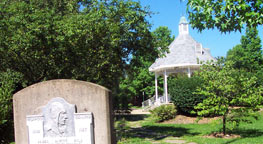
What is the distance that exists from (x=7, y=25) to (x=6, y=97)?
8.93ft

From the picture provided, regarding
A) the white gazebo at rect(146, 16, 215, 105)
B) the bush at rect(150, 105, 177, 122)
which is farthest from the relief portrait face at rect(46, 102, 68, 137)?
the white gazebo at rect(146, 16, 215, 105)

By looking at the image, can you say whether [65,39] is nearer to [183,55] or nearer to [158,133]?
[158,133]

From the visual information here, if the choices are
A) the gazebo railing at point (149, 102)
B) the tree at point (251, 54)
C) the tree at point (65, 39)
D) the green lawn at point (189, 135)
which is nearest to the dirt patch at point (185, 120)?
the green lawn at point (189, 135)

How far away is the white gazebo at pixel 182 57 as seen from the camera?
2305cm

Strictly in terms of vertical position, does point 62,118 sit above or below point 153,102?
above

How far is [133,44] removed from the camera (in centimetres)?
1139

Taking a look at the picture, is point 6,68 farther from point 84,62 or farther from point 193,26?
point 193,26

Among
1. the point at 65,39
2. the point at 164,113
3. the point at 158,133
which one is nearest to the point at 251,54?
the point at 164,113

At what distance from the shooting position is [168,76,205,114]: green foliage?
1681 centimetres

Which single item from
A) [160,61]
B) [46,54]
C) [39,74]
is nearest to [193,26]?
[46,54]

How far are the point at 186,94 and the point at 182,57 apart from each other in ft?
23.3

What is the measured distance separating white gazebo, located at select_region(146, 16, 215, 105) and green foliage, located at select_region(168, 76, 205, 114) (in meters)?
4.82

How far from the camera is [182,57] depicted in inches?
926

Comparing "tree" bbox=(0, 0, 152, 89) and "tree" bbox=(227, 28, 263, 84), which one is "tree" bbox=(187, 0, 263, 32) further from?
"tree" bbox=(227, 28, 263, 84)
